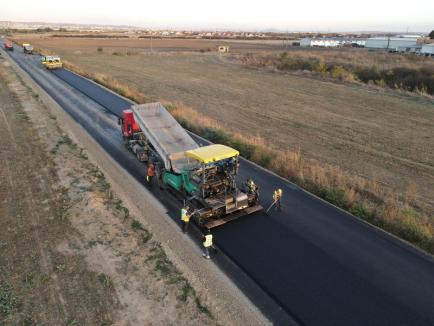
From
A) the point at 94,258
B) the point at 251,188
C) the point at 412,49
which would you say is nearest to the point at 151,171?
the point at 251,188

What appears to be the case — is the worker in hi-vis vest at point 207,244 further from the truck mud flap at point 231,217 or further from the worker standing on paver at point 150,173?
the worker standing on paver at point 150,173

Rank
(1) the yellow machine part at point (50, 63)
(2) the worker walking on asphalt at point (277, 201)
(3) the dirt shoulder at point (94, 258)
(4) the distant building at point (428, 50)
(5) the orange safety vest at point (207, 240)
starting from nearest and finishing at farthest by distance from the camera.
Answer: (3) the dirt shoulder at point (94, 258)
(5) the orange safety vest at point (207, 240)
(2) the worker walking on asphalt at point (277, 201)
(1) the yellow machine part at point (50, 63)
(4) the distant building at point (428, 50)

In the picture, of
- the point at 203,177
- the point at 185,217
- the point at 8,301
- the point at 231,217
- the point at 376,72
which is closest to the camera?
the point at 8,301

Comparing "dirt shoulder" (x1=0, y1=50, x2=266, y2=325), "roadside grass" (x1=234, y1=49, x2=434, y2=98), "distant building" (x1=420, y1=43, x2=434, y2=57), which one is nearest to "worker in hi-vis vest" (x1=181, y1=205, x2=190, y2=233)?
"dirt shoulder" (x1=0, y1=50, x2=266, y2=325)

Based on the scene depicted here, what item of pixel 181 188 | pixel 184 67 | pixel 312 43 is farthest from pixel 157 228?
pixel 312 43

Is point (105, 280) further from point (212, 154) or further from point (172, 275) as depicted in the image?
point (212, 154)

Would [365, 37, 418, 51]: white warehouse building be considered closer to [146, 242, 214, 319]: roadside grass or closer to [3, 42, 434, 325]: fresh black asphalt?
[3, 42, 434, 325]: fresh black asphalt

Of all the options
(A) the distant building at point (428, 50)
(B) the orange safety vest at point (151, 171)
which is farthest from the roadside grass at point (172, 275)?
(A) the distant building at point (428, 50)
